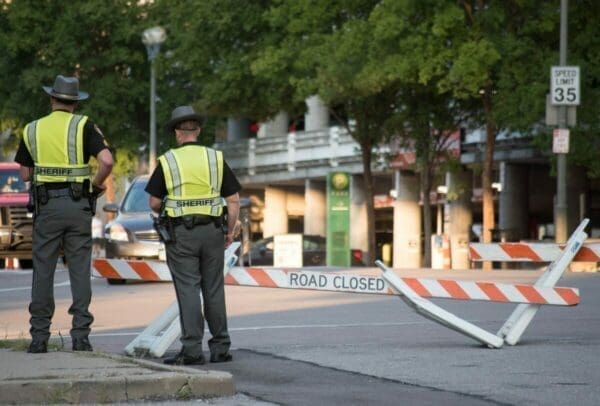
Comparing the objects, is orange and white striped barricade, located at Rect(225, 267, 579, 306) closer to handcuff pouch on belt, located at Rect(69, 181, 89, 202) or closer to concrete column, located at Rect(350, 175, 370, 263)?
handcuff pouch on belt, located at Rect(69, 181, 89, 202)

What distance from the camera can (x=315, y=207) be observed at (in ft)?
231

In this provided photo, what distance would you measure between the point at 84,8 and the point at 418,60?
65.9 ft

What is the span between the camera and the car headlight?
98.8 ft

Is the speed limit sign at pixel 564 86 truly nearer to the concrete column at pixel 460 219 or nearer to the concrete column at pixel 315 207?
the concrete column at pixel 460 219

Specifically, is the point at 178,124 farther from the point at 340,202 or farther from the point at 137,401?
the point at 340,202

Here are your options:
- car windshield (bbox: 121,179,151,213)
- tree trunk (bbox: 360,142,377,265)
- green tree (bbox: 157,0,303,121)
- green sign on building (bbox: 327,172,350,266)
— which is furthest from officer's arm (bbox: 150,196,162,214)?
tree trunk (bbox: 360,142,377,265)

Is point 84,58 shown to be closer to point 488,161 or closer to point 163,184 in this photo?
point 488,161

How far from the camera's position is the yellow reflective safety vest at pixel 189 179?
41.2 ft

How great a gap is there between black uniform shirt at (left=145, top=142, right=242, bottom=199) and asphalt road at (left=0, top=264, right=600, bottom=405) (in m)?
1.21

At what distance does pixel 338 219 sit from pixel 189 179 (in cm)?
3526

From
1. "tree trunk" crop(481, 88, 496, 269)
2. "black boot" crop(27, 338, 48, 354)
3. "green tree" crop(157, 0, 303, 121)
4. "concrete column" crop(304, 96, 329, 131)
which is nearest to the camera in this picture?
"black boot" crop(27, 338, 48, 354)

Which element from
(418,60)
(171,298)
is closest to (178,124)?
(171,298)

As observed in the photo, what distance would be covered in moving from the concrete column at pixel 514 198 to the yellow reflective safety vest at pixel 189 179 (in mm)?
43069

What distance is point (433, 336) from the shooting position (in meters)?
15.5
